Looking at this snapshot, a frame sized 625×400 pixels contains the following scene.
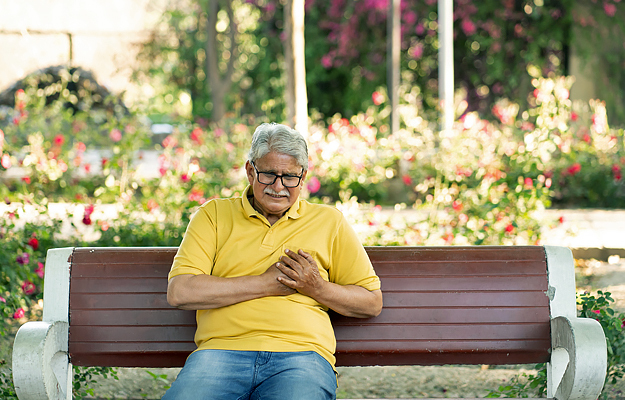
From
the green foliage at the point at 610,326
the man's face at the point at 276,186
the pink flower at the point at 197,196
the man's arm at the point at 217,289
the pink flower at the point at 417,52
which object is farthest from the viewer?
the pink flower at the point at 417,52

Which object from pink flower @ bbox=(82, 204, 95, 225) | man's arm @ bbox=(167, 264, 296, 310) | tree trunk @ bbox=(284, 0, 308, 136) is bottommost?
man's arm @ bbox=(167, 264, 296, 310)

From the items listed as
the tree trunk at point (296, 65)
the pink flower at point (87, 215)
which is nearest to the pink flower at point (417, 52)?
the tree trunk at point (296, 65)

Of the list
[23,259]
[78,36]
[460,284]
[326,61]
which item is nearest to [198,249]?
[460,284]

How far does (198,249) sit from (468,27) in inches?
468

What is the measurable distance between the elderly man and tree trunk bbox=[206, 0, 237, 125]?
32.6 ft

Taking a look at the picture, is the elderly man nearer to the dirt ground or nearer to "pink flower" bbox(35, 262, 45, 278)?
the dirt ground

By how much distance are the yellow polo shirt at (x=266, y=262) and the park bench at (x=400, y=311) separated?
6.9 inches

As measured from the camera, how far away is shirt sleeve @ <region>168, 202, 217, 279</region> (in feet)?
8.20

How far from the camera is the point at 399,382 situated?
385 cm

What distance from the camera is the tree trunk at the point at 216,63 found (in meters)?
12.6

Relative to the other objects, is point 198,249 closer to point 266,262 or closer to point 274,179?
point 266,262

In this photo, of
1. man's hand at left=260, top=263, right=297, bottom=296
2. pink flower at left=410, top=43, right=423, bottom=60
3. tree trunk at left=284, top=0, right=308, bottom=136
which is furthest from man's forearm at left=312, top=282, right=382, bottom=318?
pink flower at left=410, top=43, right=423, bottom=60

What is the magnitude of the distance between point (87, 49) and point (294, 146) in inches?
668

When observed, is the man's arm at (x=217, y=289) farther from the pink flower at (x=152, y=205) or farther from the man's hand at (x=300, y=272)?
the pink flower at (x=152, y=205)
